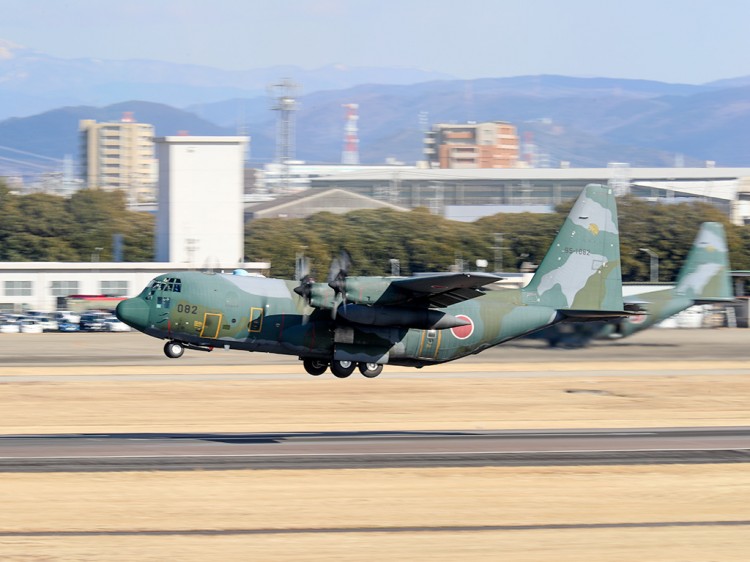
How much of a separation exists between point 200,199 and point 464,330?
6706cm

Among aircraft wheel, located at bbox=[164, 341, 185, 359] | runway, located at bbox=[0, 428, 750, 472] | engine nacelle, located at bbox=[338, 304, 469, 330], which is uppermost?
engine nacelle, located at bbox=[338, 304, 469, 330]

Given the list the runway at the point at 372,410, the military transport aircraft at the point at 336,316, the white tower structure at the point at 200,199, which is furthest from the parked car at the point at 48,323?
the military transport aircraft at the point at 336,316

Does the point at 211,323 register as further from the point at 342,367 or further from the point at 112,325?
the point at 112,325

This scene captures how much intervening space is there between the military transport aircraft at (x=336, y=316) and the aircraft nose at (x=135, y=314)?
0.10 ft

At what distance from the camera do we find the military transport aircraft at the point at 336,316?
1141 inches

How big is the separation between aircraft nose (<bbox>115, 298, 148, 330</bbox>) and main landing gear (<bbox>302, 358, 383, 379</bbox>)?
517cm

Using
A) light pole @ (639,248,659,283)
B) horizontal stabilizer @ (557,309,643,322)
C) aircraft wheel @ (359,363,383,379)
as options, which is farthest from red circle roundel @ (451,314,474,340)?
light pole @ (639,248,659,283)

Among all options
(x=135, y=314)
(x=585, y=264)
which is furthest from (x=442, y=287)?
(x=135, y=314)

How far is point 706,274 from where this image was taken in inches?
2431

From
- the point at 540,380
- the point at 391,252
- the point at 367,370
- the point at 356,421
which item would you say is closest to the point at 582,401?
the point at 540,380

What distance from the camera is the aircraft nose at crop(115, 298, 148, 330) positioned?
2889cm

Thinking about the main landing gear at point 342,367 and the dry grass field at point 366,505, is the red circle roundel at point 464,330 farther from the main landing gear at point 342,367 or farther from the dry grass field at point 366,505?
the dry grass field at point 366,505

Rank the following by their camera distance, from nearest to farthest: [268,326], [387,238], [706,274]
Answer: [268,326] → [706,274] → [387,238]

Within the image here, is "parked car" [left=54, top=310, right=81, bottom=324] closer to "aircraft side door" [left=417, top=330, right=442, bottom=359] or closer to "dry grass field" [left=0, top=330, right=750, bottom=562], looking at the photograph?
"dry grass field" [left=0, top=330, right=750, bottom=562]
